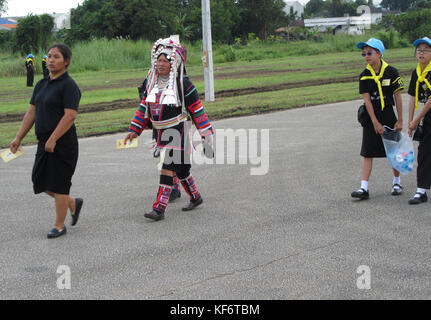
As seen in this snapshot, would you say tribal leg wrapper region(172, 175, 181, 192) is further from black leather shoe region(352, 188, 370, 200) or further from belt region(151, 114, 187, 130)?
black leather shoe region(352, 188, 370, 200)

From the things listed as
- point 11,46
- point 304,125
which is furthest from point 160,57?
point 11,46

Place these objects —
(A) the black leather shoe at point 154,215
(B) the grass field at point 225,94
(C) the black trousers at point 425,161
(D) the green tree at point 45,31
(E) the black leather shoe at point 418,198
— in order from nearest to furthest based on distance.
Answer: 1. (A) the black leather shoe at point 154,215
2. (E) the black leather shoe at point 418,198
3. (C) the black trousers at point 425,161
4. (B) the grass field at point 225,94
5. (D) the green tree at point 45,31

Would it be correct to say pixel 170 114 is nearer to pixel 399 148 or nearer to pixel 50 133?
pixel 50 133

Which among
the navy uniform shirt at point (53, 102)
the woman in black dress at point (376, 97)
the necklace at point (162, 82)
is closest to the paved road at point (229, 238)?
the woman in black dress at point (376, 97)

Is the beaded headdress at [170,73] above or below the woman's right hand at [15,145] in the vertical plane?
above

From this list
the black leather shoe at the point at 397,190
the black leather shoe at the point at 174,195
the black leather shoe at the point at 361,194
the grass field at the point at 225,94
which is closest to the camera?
the black leather shoe at the point at 361,194

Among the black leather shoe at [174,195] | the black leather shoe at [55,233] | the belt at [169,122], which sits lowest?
the black leather shoe at [174,195]

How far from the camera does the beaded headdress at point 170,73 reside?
708 cm

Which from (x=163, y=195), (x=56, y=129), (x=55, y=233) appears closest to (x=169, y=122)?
(x=163, y=195)

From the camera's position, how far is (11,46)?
177 ft

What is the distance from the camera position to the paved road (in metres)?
4.99

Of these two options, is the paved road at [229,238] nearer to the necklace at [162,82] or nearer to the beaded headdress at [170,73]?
the beaded headdress at [170,73]
